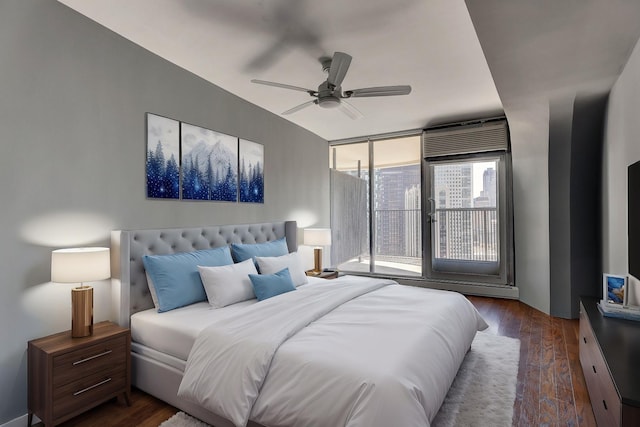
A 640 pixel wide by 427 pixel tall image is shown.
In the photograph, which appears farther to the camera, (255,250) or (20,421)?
(255,250)

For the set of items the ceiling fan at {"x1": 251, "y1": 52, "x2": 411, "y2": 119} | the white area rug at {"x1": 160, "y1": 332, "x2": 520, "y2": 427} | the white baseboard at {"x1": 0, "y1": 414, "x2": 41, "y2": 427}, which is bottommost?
the white baseboard at {"x1": 0, "y1": 414, "x2": 41, "y2": 427}

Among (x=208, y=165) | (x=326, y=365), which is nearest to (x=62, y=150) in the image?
(x=208, y=165)

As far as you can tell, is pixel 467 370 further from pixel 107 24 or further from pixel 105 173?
pixel 107 24

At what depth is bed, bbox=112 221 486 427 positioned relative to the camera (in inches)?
58.7

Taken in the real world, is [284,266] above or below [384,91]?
below

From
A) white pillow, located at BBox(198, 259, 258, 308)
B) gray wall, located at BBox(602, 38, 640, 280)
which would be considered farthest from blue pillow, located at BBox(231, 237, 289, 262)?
gray wall, located at BBox(602, 38, 640, 280)

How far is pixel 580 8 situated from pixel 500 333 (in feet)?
9.50

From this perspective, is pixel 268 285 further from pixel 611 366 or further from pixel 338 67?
pixel 611 366

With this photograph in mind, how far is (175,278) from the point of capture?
2660 mm

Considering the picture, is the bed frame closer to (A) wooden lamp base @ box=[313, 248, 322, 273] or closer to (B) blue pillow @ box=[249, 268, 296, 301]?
(B) blue pillow @ box=[249, 268, 296, 301]

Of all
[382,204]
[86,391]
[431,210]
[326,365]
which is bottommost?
[86,391]

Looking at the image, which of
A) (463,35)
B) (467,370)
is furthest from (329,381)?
(463,35)

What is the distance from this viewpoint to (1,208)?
1.98 meters

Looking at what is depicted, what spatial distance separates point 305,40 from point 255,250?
6.79 ft
